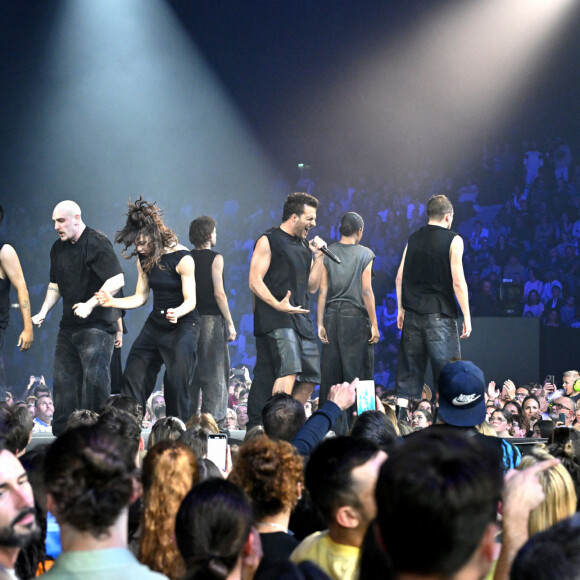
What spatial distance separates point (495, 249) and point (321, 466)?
11.0 meters

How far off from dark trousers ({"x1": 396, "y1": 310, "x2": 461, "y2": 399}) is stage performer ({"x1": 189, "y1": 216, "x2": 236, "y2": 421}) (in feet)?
4.73

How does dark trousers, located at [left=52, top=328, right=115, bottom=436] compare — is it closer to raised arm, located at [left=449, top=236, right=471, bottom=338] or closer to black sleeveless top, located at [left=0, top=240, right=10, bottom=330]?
black sleeveless top, located at [left=0, top=240, right=10, bottom=330]

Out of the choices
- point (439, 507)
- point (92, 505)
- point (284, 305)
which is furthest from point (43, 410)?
point (439, 507)

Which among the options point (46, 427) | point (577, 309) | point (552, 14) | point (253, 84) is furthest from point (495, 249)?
point (46, 427)

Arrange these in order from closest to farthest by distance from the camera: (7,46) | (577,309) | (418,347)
→ 1. (418,347)
2. (577,309)
3. (7,46)

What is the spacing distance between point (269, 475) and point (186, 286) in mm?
3797

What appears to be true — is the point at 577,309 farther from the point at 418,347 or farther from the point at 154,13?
the point at 154,13

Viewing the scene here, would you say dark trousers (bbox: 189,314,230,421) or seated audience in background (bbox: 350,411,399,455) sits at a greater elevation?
dark trousers (bbox: 189,314,230,421)

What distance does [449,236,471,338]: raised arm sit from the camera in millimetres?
6449

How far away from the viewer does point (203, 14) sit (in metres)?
13.9

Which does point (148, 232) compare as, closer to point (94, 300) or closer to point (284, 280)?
point (94, 300)

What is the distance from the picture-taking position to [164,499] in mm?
2273

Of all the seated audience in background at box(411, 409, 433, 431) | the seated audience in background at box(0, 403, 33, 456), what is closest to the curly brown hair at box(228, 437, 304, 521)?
the seated audience in background at box(0, 403, 33, 456)

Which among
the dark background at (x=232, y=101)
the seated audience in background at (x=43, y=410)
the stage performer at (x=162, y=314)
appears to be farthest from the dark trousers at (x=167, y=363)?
the dark background at (x=232, y=101)
